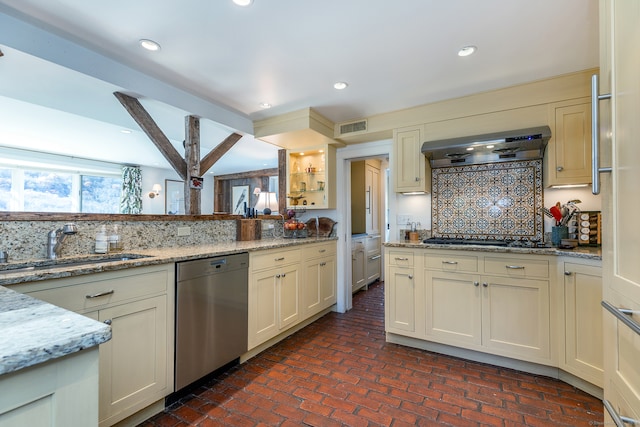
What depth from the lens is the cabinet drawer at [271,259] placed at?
2479 millimetres

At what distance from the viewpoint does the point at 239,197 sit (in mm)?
8336

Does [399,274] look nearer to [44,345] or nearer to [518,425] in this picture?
[518,425]

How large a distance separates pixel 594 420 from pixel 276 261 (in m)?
2.44

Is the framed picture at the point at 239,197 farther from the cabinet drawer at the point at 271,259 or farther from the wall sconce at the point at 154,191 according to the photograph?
the cabinet drawer at the point at 271,259

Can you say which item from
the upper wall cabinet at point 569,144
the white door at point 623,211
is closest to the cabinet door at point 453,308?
the upper wall cabinet at point 569,144

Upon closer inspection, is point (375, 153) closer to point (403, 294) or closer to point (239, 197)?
point (403, 294)

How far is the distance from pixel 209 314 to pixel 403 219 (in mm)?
2288

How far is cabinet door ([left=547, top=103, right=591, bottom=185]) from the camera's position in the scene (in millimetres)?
2279

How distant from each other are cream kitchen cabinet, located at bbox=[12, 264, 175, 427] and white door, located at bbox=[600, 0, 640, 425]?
2114mm

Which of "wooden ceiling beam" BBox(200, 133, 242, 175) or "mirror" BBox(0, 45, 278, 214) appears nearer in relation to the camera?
"mirror" BBox(0, 45, 278, 214)

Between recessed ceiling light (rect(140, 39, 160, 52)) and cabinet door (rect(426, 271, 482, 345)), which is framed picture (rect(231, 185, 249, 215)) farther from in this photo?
cabinet door (rect(426, 271, 482, 345))

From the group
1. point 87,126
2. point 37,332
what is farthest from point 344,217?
point 87,126

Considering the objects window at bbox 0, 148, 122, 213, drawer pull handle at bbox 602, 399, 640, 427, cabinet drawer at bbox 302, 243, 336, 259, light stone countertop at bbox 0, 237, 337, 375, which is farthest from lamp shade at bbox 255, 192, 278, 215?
window at bbox 0, 148, 122, 213

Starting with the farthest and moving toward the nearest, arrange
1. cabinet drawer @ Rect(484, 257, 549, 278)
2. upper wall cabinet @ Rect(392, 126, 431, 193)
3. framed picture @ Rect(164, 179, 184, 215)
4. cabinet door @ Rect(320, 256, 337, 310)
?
framed picture @ Rect(164, 179, 184, 215) → cabinet door @ Rect(320, 256, 337, 310) → upper wall cabinet @ Rect(392, 126, 431, 193) → cabinet drawer @ Rect(484, 257, 549, 278)
